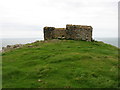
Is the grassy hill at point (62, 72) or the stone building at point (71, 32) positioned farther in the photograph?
the stone building at point (71, 32)

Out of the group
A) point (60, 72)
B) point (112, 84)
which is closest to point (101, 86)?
point (112, 84)

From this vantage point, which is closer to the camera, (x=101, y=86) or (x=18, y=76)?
(x=101, y=86)

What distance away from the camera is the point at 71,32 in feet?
162

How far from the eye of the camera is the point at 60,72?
941 inches

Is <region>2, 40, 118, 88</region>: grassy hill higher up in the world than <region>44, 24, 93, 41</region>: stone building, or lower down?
lower down

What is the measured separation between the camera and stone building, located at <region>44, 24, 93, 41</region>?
4878 cm

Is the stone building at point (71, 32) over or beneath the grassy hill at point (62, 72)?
over

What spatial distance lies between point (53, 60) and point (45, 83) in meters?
8.48

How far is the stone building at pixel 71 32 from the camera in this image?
48.8 meters

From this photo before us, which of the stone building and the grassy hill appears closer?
the grassy hill

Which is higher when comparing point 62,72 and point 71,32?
point 71,32

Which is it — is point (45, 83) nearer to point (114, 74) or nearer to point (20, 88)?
point (20, 88)

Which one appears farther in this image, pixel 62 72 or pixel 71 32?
pixel 71 32

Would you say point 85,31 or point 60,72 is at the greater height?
point 85,31
